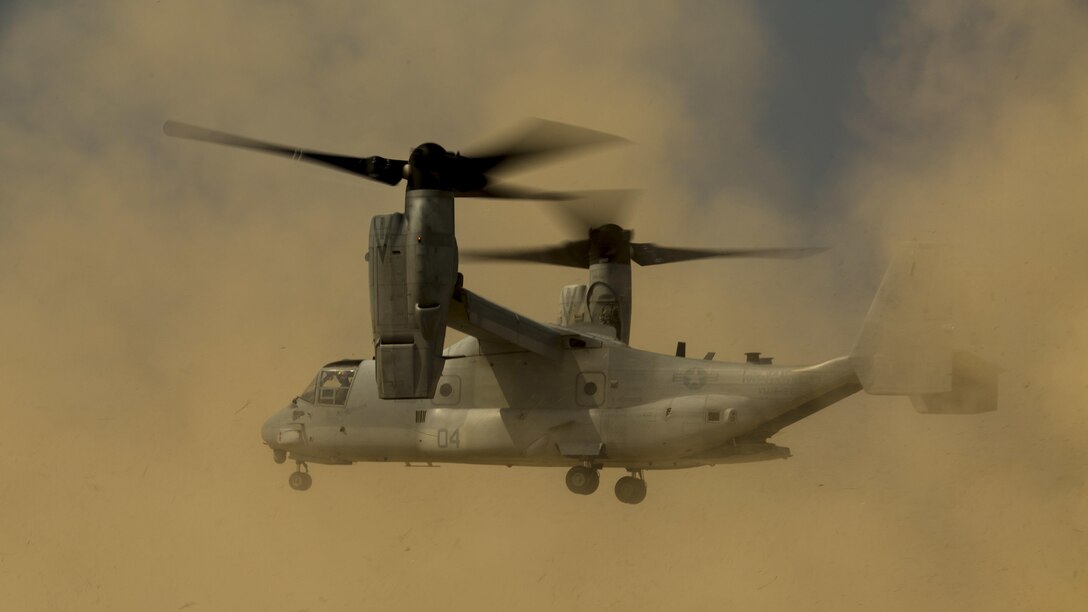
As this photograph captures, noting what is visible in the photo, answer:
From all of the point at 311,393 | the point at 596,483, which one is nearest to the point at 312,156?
the point at 311,393

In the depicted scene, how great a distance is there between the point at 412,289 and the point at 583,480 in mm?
4612

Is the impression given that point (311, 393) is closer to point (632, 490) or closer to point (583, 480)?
point (583, 480)

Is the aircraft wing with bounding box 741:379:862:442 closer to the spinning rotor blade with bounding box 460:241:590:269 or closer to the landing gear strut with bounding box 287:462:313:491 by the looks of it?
the spinning rotor blade with bounding box 460:241:590:269

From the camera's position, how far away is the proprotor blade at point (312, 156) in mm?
23781

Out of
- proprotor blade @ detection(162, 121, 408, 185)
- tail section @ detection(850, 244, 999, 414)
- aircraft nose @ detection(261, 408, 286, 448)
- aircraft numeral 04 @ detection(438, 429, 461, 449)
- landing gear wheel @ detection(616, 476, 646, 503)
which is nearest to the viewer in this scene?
tail section @ detection(850, 244, 999, 414)

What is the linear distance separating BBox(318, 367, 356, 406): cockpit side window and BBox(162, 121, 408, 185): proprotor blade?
518 cm

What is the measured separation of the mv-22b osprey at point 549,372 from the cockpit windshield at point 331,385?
1.1 inches

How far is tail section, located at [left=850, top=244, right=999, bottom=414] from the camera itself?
23094 mm

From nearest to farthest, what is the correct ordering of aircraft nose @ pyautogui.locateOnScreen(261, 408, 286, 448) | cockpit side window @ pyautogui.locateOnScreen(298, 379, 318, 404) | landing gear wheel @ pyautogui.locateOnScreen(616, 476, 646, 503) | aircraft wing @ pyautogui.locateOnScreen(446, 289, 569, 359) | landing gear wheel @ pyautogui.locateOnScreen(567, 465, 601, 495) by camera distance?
aircraft wing @ pyautogui.locateOnScreen(446, 289, 569, 359)
landing gear wheel @ pyautogui.locateOnScreen(567, 465, 601, 495)
landing gear wheel @ pyautogui.locateOnScreen(616, 476, 646, 503)
cockpit side window @ pyautogui.locateOnScreen(298, 379, 318, 404)
aircraft nose @ pyautogui.locateOnScreen(261, 408, 286, 448)

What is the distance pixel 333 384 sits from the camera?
1113 inches

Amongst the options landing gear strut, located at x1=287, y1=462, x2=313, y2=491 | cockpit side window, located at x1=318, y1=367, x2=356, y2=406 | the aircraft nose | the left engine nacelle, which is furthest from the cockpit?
the left engine nacelle

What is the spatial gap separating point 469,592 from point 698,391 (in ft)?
18.7

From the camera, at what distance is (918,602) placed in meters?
25.4

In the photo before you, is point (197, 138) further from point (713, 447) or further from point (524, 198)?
point (713, 447)
